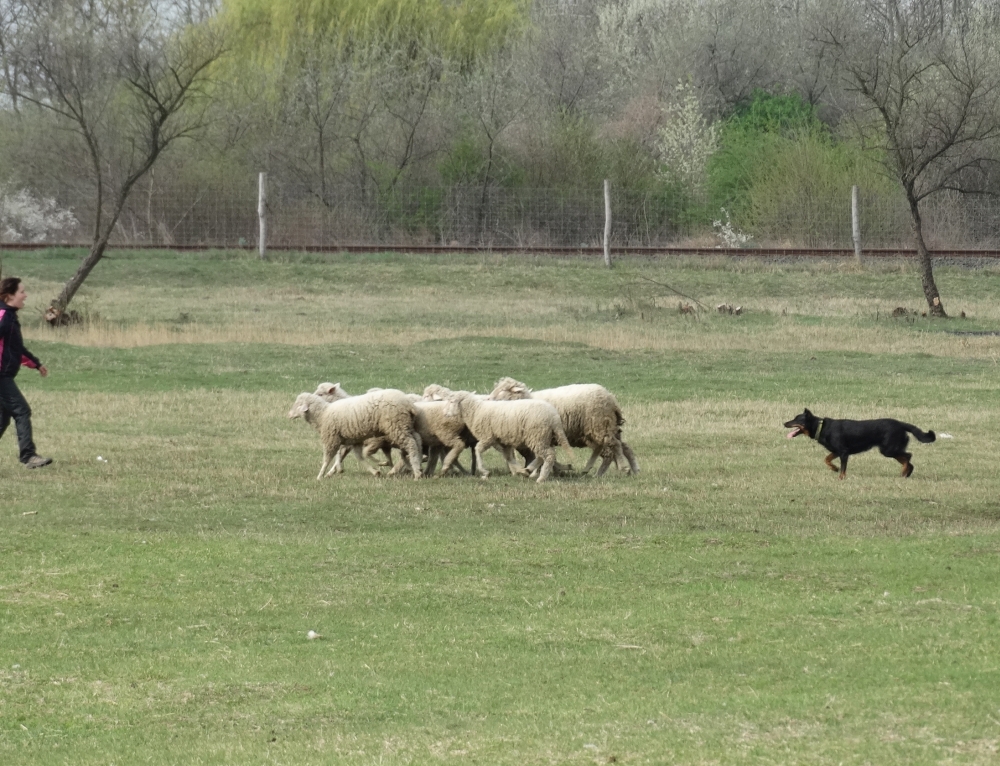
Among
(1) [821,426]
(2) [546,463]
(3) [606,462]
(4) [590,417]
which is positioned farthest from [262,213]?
(1) [821,426]

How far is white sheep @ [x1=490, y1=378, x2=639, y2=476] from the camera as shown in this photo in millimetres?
14266

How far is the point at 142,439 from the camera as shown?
16922mm

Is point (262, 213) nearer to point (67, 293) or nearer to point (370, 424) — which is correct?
point (67, 293)

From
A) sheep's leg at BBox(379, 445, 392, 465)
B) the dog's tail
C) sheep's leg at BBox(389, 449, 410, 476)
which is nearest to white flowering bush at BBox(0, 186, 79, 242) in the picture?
sheep's leg at BBox(379, 445, 392, 465)

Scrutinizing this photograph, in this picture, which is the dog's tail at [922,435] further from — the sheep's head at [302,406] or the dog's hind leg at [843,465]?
the sheep's head at [302,406]

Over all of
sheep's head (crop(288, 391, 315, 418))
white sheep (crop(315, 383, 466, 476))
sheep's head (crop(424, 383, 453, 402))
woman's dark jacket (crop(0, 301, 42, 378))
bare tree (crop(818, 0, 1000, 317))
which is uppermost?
bare tree (crop(818, 0, 1000, 317))

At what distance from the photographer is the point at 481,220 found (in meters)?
45.5

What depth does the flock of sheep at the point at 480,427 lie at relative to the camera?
14023 mm

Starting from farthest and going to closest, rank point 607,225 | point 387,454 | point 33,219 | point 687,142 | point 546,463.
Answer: point 687,142
point 33,219
point 607,225
point 387,454
point 546,463

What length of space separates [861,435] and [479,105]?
126 feet

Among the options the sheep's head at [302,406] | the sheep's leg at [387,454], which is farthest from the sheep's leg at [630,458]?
the sheep's head at [302,406]

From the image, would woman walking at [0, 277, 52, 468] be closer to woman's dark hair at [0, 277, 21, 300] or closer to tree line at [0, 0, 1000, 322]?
woman's dark hair at [0, 277, 21, 300]

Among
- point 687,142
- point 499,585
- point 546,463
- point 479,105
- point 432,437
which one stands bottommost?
point 499,585

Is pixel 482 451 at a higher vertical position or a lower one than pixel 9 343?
lower
